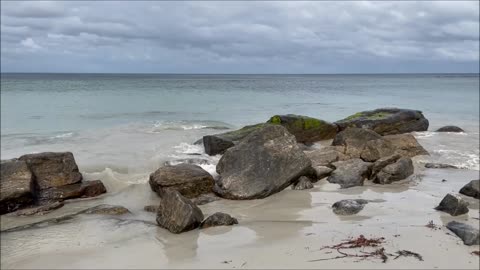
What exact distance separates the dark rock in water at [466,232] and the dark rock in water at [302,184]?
3.64 meters

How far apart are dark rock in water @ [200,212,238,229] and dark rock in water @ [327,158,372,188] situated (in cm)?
358

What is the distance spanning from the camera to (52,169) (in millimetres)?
10641

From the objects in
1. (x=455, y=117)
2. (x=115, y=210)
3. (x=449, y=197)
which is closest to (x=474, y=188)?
(x=449, y=197)

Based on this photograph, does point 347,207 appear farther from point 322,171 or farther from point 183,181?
point 183,181

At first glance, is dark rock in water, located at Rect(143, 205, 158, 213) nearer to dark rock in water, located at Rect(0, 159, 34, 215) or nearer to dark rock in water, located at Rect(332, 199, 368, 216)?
dark rock in water, located at Rect(0, 159, 34, 215)

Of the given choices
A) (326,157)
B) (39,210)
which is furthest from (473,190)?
(39,210)

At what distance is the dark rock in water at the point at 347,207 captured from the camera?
27.0ft

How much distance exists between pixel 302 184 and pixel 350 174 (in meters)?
1.25

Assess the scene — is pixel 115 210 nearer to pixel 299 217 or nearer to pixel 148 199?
pixel 148 199

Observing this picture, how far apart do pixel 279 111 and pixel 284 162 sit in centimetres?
2295

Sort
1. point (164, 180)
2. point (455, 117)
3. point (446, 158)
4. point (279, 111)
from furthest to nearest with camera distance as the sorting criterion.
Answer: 1. point (279, 111)
2. point (455, 117)
3. point (446, 158)
4. point (164, 180)

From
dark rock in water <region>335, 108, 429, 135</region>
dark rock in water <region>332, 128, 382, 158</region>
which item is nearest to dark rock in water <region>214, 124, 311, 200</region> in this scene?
dark rock in water <region>332, 128, 382, 158</region>

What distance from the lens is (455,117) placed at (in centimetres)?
2836

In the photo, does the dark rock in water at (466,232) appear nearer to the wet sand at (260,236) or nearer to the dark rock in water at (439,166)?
the wet sand at (260,236)
